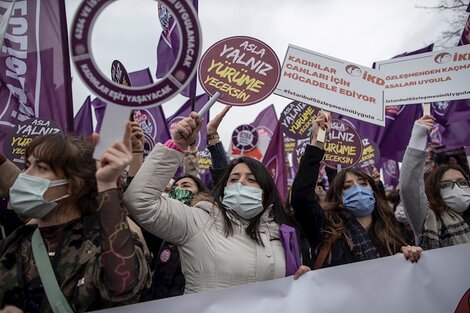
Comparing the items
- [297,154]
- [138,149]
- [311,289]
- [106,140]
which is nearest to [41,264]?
[106,140]

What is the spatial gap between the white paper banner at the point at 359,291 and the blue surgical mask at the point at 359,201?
543 mm

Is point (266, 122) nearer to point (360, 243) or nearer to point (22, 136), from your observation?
point (22, 136)

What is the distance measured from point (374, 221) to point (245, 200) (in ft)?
3.60

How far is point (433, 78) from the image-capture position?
11.3 feet

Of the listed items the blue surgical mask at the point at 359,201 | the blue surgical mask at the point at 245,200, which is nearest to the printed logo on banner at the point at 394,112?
the blue surgical mask at the point at 359,201

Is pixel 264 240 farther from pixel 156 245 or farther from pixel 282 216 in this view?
pixel 156 245

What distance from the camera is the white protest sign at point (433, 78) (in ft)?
11.1

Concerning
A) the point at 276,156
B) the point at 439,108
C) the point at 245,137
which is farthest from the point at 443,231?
the point at 245,137

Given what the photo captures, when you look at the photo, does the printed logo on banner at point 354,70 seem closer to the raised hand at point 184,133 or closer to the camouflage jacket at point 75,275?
the raised hand at point 184,133

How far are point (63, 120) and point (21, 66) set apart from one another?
0.53 metres

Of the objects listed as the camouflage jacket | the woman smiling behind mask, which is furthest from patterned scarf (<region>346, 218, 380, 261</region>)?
the camouflage jacket

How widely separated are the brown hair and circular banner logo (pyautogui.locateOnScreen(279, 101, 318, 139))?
3.64m

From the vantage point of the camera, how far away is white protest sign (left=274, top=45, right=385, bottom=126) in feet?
10.5

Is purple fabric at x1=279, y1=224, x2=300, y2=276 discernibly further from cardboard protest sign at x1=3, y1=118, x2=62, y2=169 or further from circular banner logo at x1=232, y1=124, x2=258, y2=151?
circular banner logo at x1=232, y1=124, x2=258, y2=151
